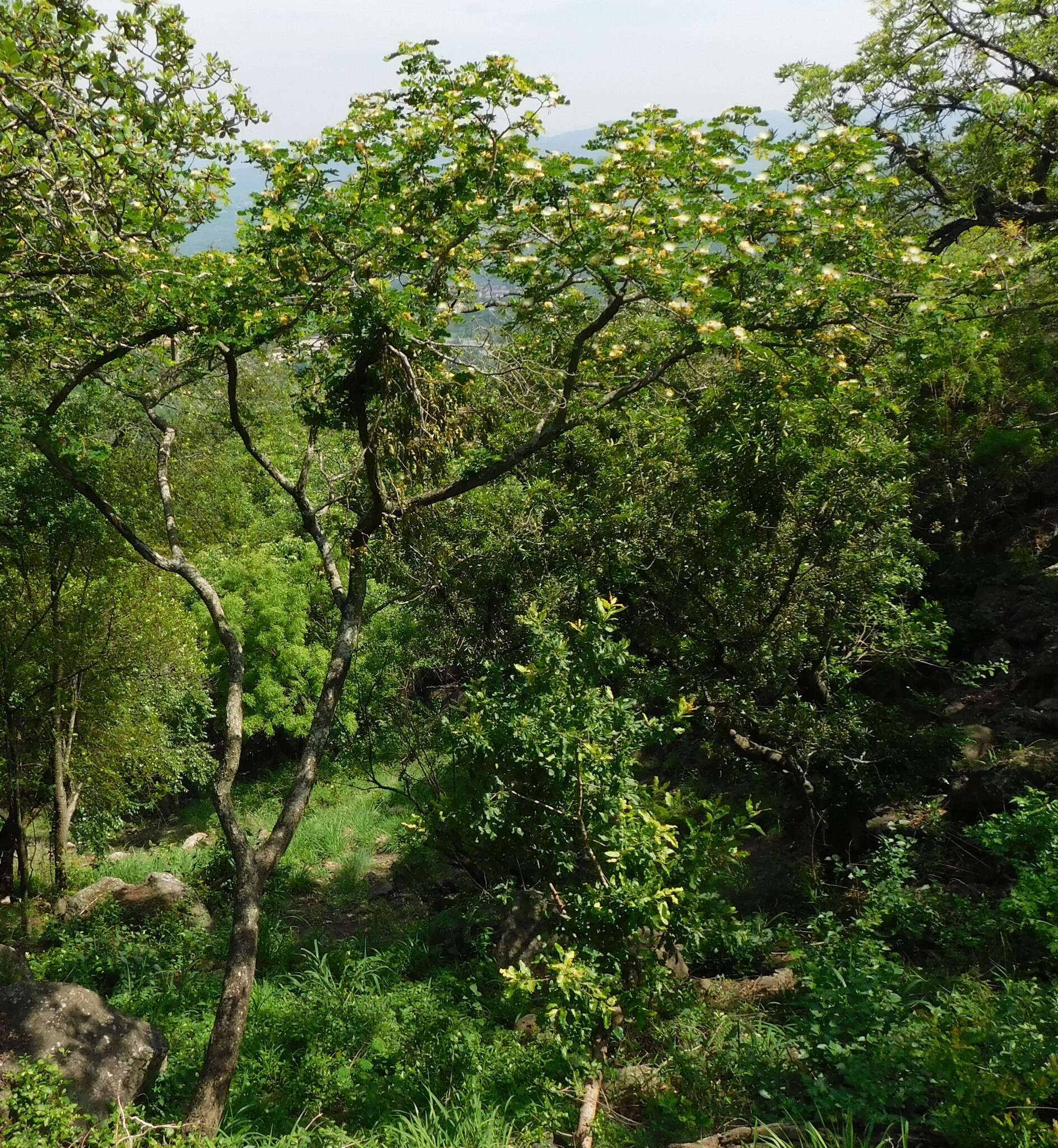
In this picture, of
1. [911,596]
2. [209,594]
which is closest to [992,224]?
[911,596]

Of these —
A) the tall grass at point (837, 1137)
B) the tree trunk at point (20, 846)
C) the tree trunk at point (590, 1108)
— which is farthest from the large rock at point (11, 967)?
the tall grass at point (837, 1137)

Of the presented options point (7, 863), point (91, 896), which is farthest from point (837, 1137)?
point (7, 863)

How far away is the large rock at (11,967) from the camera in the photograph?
21.2 feet

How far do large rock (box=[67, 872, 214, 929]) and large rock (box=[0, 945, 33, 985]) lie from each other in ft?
8.59

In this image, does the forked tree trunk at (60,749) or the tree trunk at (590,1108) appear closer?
the tree trunk at (590,1108)

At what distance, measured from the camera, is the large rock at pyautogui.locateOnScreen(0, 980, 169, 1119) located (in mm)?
4988

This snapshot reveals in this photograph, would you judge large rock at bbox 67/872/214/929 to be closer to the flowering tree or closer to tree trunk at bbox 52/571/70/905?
tree trunk at bbox 52/571/70/905

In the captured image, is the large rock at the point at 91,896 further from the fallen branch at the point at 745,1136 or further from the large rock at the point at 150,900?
the fallen branch at the point at 745,1136

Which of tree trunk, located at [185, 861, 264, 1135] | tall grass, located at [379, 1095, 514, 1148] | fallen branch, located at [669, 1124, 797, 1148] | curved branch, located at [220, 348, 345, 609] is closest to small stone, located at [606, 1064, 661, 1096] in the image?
tall grass, located at [379, 1095, 514, 1148]

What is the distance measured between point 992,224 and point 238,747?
994cm

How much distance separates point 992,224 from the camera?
990cm

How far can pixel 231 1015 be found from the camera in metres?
5.25

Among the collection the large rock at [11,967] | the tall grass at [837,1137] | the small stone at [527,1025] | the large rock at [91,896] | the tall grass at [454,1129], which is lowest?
the large rock at [91,896]

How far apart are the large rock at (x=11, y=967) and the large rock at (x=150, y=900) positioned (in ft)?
8.59
